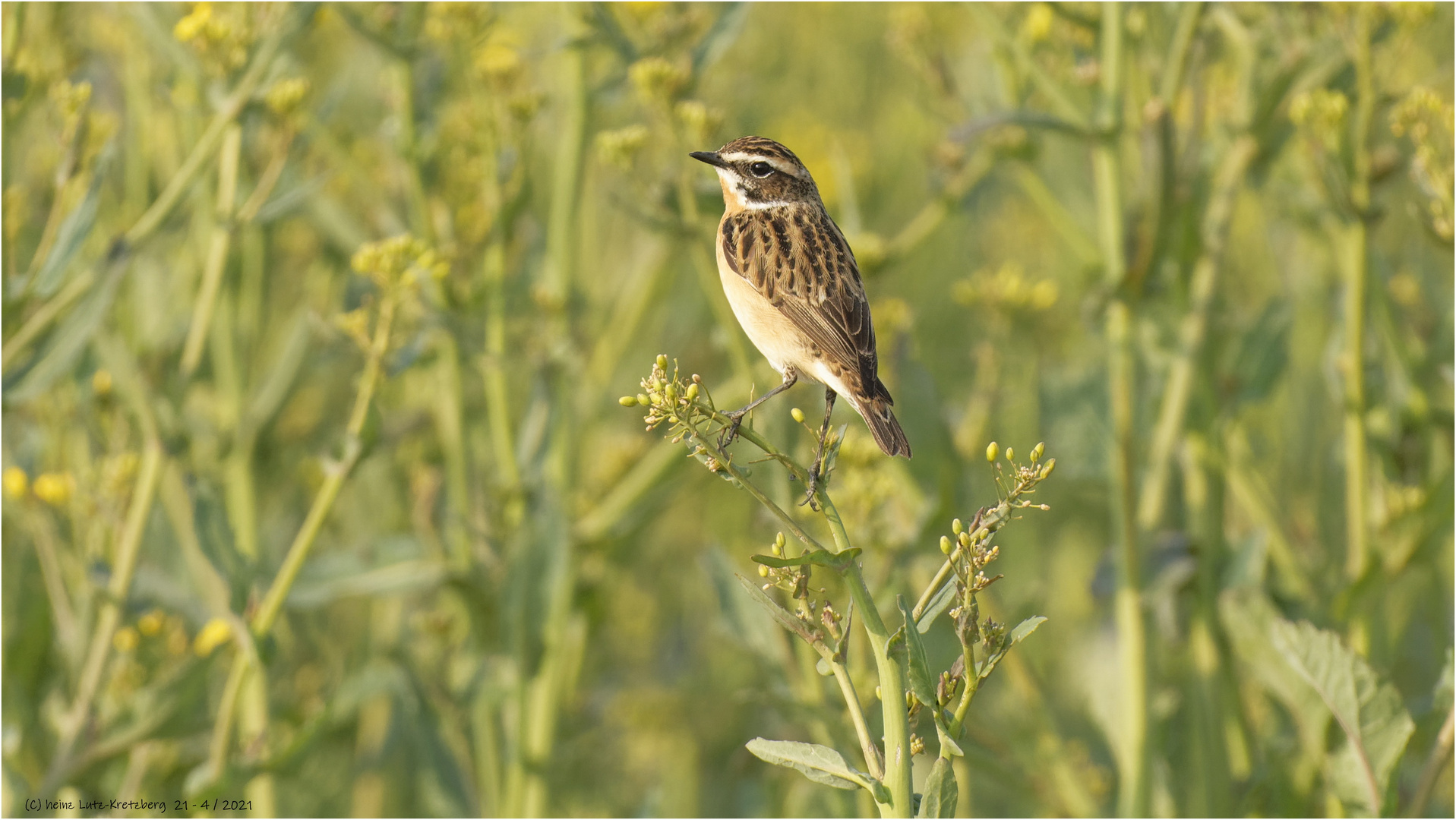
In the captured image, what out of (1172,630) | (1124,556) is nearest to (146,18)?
(1124,556)

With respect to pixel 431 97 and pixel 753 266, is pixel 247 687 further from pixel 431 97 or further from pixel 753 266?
pixel 753 266

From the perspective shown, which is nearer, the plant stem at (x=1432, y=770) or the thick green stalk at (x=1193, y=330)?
the plant stem at (x=1432, y=770)

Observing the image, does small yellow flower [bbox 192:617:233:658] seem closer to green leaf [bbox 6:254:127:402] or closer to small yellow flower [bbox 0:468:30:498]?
small yellow flower [bbox 0:468:30:498]

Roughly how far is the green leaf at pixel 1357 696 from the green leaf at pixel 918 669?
1554 mm

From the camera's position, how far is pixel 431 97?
4.79 meters

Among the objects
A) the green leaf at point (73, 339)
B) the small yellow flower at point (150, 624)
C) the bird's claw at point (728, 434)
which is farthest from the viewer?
the small yellow flower at point (150, 624)

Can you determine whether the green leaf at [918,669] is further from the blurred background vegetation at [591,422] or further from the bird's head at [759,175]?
the bird's head at [759,175]

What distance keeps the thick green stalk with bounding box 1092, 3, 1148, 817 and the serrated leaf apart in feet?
6.86

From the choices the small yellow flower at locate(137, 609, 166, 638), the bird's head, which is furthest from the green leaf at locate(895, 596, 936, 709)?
the small yellow flower at locate(137, 609, 166, 638)

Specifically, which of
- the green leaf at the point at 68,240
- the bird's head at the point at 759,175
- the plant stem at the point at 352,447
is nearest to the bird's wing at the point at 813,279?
the bird's head at the point at 759,175

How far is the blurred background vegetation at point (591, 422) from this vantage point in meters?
3.95

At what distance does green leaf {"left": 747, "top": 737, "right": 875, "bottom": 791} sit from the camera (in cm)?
209

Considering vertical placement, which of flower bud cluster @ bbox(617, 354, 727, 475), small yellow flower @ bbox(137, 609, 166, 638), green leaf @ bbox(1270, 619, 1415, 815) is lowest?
small yellow flower @ bbox(137, 609, 166, 638)

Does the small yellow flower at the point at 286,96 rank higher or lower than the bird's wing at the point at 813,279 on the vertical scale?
lower
